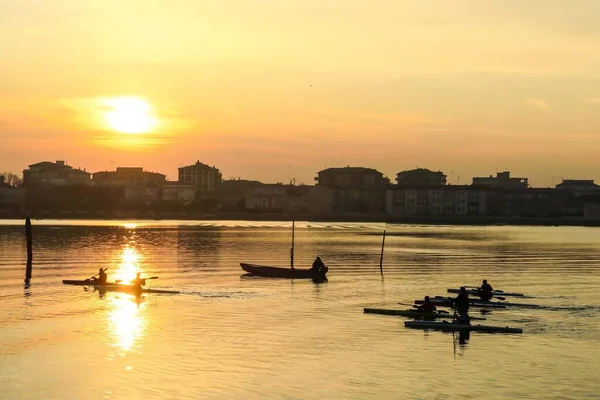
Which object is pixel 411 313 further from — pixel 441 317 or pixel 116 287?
pixel 116 287

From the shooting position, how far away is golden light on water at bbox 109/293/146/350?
140 feet

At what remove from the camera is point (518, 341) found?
42.4m

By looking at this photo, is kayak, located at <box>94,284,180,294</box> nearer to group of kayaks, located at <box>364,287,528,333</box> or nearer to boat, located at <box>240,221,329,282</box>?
boat, located at <box>240,221,329,282</box>

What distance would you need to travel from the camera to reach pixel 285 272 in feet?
234

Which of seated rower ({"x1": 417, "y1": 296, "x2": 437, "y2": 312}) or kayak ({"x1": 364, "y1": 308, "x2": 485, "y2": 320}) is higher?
seated rower ({"x1": 417, "y1": 296, "x2": 437, "y2": 312})

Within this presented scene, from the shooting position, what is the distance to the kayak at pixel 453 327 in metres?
44.6

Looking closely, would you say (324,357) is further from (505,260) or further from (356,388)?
(505,260)

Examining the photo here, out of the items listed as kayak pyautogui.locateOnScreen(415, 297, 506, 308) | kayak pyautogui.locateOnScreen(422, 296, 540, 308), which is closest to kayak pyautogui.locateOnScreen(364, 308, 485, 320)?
kayak pyautogui.locateOnScreen(415, 297, 506, 308)

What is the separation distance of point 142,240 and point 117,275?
5565 centimetres

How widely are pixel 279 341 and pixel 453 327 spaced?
9229 millimetres

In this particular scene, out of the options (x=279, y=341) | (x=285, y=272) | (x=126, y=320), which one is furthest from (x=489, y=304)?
(x=126, y=320)

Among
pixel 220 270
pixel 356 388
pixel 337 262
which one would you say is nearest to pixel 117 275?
pixel 220 270

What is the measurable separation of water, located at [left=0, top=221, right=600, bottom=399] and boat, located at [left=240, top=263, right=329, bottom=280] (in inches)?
51.6

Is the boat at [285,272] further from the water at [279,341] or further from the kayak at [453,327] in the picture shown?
the kayak at [453,327]
